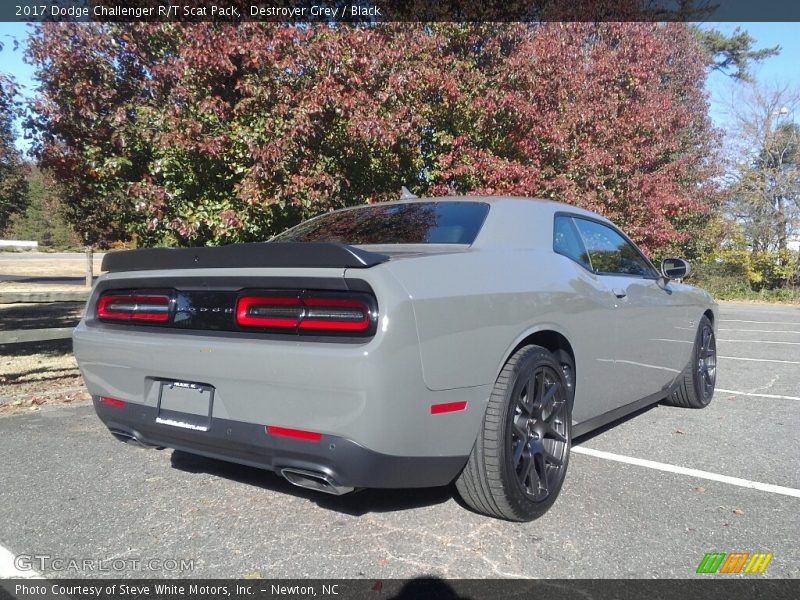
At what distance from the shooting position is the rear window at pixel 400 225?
3131 millimetres

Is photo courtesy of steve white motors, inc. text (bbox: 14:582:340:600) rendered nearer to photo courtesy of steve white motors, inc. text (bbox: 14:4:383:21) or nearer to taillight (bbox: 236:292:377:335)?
taillight (bbox: 236:292:377:335)

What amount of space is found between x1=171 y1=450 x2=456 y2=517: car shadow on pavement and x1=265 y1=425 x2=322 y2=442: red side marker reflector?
82 cm

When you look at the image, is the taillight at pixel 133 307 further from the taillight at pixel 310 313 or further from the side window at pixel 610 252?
the side window at pixel 610 252

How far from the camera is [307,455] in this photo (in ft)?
7.72

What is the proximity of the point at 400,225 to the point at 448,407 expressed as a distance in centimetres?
129

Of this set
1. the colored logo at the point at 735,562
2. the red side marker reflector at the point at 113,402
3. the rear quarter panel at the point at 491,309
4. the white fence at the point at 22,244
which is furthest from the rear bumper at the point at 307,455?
the white fence at the point at 22,244

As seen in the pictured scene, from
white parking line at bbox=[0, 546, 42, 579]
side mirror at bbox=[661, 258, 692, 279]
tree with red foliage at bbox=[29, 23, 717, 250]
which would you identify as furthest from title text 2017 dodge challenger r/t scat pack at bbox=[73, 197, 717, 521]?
tree with red foliage at bbox=[29, 23, 717, 250]

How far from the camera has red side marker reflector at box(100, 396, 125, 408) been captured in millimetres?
2908

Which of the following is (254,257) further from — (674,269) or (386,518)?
(674,269)

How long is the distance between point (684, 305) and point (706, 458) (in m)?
1.29

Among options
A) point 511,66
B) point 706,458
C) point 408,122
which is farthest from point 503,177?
point 706,458

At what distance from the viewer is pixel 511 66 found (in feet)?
23.6

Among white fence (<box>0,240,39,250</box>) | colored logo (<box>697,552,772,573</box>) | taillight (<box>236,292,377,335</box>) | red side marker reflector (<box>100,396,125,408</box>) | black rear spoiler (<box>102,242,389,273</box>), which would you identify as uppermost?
black rear spoiler (<box>102,242,389,273</box>)

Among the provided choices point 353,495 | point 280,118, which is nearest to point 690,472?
point 353,495
